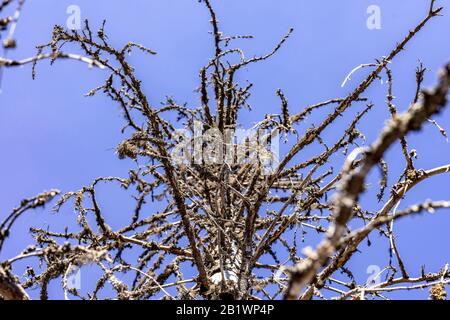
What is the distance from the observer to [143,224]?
613 centimetres

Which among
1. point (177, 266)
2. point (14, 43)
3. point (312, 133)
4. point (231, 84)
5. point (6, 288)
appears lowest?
point (6, 288)

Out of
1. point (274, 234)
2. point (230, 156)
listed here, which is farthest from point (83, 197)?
point (274, 234)

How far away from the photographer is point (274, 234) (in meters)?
5.43

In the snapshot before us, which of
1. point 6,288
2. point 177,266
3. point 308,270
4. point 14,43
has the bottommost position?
point 308,270

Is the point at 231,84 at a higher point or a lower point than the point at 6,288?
higher

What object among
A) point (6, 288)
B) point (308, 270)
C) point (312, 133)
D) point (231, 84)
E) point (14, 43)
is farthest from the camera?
point (231, 84)

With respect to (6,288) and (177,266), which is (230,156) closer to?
(177,266)

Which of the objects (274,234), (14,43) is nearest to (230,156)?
(274,234)

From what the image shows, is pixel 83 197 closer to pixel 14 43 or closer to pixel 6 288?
pixel 6 288

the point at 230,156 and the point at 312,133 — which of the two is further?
the point at 230,156

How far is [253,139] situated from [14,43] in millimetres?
3670
